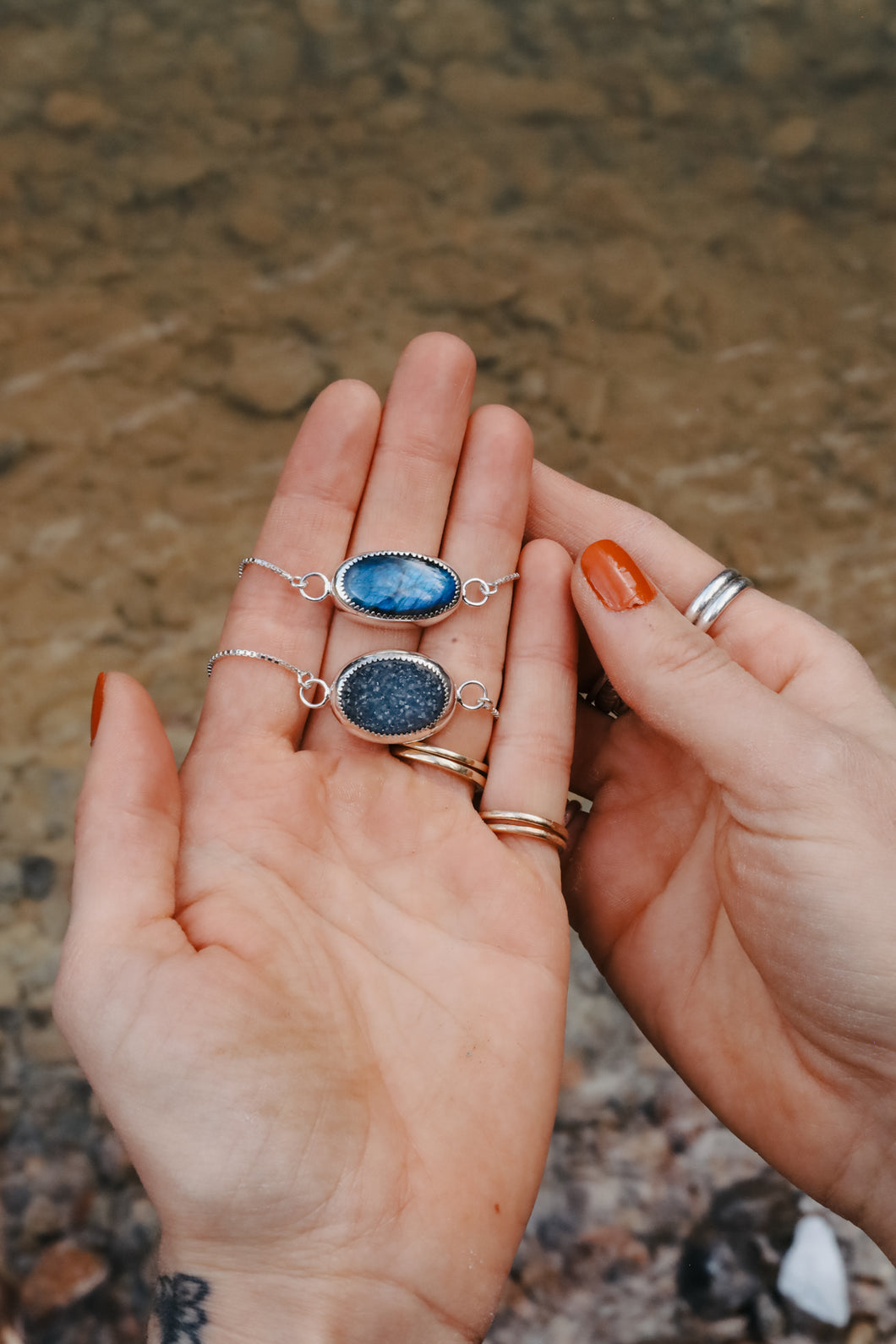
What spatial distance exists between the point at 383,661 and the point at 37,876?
170 centimetres

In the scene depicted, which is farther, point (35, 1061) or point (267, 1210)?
point (35, 1061)

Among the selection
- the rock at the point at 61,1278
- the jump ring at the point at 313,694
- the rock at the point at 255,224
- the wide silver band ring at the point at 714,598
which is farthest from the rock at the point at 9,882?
the rock at the point at 255,224

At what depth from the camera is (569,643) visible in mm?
2514

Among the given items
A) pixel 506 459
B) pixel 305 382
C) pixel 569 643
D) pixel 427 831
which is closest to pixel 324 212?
pixel 305 382

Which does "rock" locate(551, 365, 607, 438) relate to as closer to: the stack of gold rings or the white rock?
the stack of gold rings

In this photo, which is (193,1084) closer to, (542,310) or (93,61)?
(542,310)

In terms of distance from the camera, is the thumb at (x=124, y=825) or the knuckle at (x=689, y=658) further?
the knuckle at (x=689, y=658)

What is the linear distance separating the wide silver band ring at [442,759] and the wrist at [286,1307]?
104 centimetres

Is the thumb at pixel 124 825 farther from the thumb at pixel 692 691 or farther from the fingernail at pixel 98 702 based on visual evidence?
the thumb at pixel 692 691

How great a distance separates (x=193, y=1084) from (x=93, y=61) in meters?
4.33

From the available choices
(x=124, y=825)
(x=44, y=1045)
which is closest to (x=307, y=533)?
(x=124, y=825)

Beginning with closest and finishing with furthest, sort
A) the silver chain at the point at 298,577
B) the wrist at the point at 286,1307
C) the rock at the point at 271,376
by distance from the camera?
the wrist at the point at 286,1307, the silver chain at the point at 298,577, the rock at the point at 271,376

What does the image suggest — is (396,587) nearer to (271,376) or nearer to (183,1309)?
(183,1309)

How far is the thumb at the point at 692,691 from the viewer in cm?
210
